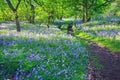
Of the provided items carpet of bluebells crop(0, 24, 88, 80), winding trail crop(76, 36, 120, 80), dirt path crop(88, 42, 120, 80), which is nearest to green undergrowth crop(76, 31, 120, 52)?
winding trail crop(76, 36, 120, 80)

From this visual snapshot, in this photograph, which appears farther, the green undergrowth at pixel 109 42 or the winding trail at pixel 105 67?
the green undergrowth at pixel 109 42

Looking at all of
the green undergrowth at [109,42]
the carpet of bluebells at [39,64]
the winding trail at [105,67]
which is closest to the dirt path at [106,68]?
the winding trail at [105,67]

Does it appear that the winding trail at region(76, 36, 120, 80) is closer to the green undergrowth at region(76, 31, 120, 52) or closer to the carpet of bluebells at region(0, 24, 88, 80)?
the carpet of bluebells at region(0, 24, 88, 80)

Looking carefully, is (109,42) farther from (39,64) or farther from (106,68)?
(39,64)

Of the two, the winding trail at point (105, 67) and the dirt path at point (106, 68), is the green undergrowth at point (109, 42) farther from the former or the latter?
the dirt path at point (106, 68)

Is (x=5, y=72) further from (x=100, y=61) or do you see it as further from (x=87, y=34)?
(x=87, y=34)

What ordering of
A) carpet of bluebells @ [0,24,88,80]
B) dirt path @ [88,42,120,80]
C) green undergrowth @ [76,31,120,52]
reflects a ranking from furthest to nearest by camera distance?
green undergrowth @ [76,31,120,52] → dirt path @ [88,42,120,80] → carpet of bluebells @ [0,24,88,80]

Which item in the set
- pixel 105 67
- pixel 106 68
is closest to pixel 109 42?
pixel 105 67

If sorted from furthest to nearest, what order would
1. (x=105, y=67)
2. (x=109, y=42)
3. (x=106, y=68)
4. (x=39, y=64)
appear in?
(x=109, y=42), (x=105, y=67), (x=106, y=68), (x=39, y=64)

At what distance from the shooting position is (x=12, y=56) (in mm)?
9383

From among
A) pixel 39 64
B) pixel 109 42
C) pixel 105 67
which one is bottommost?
pixel 109 42

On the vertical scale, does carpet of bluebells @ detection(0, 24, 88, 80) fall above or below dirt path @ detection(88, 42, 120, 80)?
above

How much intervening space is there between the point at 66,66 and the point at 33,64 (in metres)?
1.62

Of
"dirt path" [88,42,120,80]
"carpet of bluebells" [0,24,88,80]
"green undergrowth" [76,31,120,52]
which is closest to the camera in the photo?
"carpet of bluebells" [0,24,88,80]
